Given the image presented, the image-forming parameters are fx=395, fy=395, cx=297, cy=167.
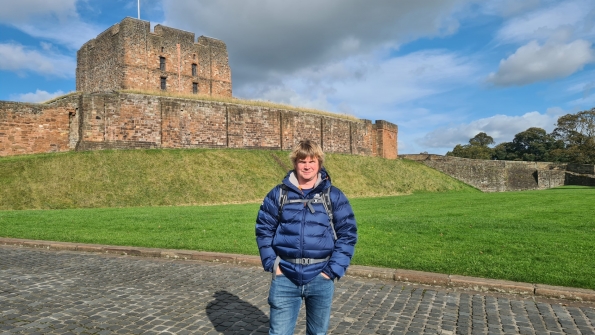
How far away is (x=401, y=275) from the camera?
5.96 metres

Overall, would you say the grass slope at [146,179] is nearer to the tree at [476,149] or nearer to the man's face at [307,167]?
the man's face at [307,167]

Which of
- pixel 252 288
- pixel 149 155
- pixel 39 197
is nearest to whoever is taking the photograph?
pixel 252 288

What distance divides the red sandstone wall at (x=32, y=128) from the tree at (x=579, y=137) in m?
60.7

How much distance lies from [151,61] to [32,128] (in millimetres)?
11884

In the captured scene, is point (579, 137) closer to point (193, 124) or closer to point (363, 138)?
point (363, 138)

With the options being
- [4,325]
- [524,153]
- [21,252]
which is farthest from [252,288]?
[524,153]

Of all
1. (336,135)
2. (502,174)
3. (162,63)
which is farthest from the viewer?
(502,174)

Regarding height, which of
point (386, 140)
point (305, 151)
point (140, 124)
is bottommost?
point (305, 151)

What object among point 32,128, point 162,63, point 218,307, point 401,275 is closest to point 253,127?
point 162,63

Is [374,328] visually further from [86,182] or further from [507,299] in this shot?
[86,182]

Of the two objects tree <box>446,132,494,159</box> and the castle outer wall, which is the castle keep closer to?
the castle outer wall

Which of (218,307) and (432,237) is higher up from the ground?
(432,237)

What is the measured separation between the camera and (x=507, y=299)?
16.7 feet

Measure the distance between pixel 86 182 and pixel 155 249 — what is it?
15.1 m
